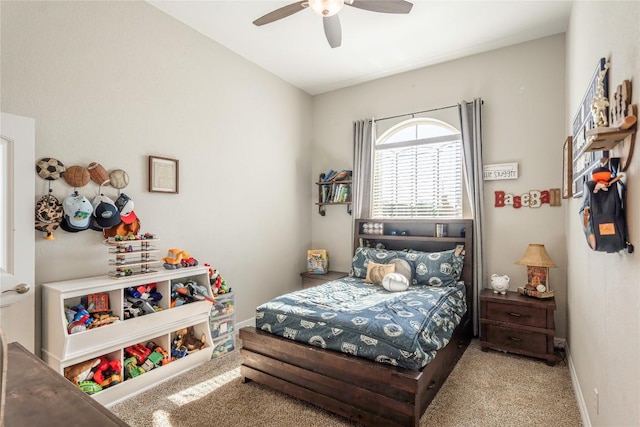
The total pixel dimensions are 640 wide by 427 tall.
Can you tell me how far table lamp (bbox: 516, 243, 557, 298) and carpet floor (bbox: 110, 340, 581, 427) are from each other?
63cm

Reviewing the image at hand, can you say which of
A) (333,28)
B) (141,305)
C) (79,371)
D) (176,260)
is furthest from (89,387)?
(333,28)

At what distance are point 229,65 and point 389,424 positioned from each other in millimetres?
3573

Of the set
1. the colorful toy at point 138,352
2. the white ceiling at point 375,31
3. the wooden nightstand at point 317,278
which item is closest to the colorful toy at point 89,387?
the colorful toy at point 138,352

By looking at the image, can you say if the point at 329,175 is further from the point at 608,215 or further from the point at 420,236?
the point at 608,215

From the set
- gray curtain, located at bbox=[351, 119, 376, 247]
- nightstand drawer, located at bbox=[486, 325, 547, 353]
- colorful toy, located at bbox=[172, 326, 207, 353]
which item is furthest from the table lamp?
colorful toy, located at bbox=[172, 326, 207, 353]

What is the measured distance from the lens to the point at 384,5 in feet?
7.73

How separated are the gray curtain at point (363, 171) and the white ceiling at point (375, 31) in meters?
0.73

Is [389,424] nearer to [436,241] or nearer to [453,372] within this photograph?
[453,372]

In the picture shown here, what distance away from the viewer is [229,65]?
3576 mm

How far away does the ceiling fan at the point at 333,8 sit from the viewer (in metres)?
2.17

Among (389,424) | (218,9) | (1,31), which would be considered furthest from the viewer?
(218,9)

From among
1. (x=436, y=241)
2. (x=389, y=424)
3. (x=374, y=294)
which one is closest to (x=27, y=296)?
(x=389, y=424)

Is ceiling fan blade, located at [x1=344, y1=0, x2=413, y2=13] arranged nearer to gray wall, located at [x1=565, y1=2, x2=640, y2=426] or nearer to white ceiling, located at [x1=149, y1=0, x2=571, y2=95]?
white ceiling, located at [x1=149, y1=0, x2=571, y2=95]

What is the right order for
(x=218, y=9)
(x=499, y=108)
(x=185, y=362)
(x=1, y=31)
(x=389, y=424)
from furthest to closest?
(x=499, y=108) < (x=218, y=9) < (x=185, y=362) < (x=1, y=31) < (x=389, y=424)
